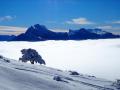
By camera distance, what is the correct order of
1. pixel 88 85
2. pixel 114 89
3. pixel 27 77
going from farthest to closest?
pixel 114 89 < pixel 88 85 < pixel 27 77

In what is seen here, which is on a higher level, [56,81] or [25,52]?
[25,52]

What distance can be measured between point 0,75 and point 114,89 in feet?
33.2

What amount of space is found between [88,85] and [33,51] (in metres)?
27.9

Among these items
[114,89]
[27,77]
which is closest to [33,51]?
[114,89]

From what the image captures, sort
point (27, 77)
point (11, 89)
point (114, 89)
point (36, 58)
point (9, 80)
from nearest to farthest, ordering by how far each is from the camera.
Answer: point (11, 89) → point (9, 80) → point (27, 77) → point (114, 89) → point (36, 58)

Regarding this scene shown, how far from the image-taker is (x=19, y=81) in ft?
64.6

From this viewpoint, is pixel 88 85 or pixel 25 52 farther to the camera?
pixel 25 52

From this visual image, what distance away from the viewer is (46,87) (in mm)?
19922

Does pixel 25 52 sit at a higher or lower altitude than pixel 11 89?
higher

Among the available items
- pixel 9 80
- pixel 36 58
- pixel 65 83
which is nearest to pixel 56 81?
pixel 65 83

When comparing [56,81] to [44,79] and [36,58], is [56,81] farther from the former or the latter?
[36,58]

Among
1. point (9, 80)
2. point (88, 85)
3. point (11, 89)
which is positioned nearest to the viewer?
point (11, 89)

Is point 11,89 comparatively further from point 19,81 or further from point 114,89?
point 114,89

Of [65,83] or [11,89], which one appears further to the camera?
[65,83]
